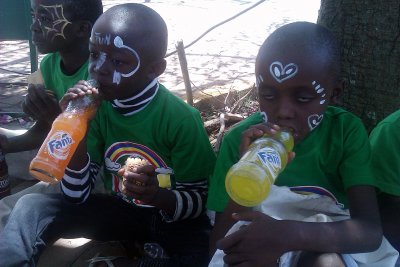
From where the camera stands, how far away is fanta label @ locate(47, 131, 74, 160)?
1814 millimetres

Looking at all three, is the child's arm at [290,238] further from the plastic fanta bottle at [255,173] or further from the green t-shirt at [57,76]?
the green t-shirt at [57,76]

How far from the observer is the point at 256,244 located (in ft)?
5.04

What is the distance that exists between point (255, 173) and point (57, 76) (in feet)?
5.23

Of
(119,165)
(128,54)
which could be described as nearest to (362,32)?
(128,54)

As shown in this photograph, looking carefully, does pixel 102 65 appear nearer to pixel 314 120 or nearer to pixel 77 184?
pixel 77 184

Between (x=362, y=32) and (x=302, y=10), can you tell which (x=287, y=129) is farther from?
(x=302, y=10)

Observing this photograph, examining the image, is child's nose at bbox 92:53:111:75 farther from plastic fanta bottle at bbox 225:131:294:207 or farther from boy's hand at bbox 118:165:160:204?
plastic fanta bottle at bbox 225:131:294:207

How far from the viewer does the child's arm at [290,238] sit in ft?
A: 5.04

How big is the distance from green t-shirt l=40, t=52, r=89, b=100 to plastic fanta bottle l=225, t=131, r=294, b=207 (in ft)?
4.18

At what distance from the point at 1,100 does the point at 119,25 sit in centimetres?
333

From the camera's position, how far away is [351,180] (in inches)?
69.4

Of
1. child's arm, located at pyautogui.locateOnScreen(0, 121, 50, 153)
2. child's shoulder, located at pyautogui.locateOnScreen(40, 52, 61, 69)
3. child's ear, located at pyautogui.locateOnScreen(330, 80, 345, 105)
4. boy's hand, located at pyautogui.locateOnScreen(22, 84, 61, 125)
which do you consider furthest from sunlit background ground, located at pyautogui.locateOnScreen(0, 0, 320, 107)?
child's ear, located at pyautogui.locateOnScreen(330, 80, 345, 105)

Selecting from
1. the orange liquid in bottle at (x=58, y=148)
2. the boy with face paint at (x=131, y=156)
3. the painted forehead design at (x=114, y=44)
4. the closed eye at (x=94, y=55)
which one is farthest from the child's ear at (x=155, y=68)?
the orange liquid in bottle at (x=58, y=148)

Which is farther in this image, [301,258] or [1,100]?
[1,100]
